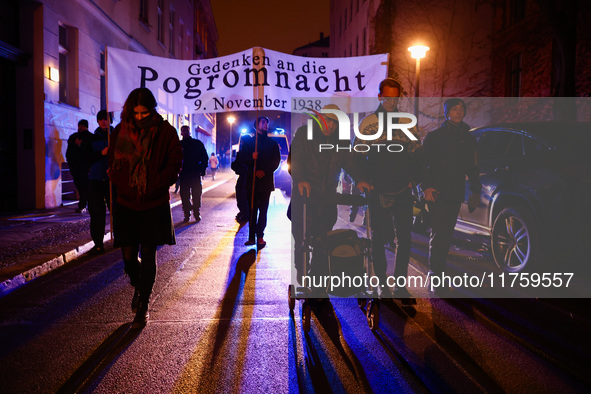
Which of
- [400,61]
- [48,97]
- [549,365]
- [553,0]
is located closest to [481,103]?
[400,61]

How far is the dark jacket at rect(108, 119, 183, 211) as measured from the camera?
4070 mm

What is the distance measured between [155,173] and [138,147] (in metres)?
0.26

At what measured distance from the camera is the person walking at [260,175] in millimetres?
7570

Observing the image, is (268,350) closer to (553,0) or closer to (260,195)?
(260,195)

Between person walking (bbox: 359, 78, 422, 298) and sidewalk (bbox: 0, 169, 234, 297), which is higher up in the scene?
person walking (bbox: 359, 78, 422, 298)

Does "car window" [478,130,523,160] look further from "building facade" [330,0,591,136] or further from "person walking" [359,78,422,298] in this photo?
"building facade" [330,0,591,136]

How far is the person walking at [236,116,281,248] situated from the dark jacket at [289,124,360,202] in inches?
130

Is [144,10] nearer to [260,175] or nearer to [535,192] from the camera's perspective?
[260,175]

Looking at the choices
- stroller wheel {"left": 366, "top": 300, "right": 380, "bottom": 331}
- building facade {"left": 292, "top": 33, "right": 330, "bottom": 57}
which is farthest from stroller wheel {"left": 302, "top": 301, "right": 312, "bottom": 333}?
building facade {"left": 292, "top": 33, "right": 330, "bottom": 57}

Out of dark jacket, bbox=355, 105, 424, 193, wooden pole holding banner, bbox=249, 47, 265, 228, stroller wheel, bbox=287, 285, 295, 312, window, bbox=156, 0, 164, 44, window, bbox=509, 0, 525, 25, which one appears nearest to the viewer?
stroller wheel, bbox=287, 285, 295, 312

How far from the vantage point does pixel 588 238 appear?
475cm

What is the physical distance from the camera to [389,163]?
175 inches

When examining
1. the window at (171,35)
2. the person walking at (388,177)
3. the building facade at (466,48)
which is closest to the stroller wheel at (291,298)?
the person walking at (388,177)

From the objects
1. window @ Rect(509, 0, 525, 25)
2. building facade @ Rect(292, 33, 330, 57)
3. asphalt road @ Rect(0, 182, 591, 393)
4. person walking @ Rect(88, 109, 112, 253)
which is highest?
building facade @ Rect(292, 33, 330, 57)
